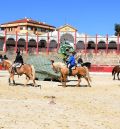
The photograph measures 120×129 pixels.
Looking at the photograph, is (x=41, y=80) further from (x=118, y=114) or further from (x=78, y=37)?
(x=78, y=37)

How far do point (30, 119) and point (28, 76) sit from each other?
51.2 feet

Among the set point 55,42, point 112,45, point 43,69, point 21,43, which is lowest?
point 43,69

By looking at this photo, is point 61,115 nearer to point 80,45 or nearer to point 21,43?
point 21,43

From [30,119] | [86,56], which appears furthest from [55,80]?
[86,56]

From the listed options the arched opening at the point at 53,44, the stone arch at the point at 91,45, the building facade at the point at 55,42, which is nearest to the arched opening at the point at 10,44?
the building facade at the point at 55,42

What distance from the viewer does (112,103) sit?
2069cm

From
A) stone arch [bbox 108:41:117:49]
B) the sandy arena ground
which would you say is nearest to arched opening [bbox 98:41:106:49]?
stone arch [bbox 108:41:117:49]

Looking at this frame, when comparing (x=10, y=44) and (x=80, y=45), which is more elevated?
(x=10, y=44)

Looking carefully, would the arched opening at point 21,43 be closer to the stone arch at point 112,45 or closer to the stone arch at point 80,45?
the stone arch at point 80,45

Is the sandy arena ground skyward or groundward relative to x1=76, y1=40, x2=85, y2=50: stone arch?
groundward

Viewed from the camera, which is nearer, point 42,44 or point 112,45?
point 112,45

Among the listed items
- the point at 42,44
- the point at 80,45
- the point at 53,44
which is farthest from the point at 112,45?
the point at 42,44

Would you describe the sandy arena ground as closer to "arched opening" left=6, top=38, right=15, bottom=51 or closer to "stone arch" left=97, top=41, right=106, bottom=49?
"arched opening" left=6, top=38, right=15, bottom=51

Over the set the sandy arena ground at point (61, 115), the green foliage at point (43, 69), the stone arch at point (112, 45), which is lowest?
the sandy arena ground at point (61, 115)
